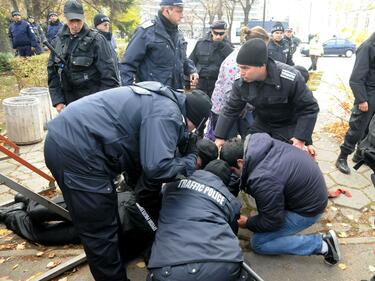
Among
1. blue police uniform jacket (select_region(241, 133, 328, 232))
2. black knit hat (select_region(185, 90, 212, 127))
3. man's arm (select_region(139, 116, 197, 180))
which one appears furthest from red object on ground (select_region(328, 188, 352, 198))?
man's arm (select_region(139, 116, 197, 180))

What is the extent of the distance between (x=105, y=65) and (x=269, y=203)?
230 cm

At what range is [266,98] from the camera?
10.9 feet

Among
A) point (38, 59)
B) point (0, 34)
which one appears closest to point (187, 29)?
point (0, 34)

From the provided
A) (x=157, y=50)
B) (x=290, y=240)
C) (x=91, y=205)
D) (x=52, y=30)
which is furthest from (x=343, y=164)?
(x=52, y=30)

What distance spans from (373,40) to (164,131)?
3.31 m

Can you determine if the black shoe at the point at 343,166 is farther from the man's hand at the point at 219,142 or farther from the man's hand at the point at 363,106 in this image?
the man's hand at the point at 219,142

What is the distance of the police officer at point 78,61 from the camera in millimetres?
3650

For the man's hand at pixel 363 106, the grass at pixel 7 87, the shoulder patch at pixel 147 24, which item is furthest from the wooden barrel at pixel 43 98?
the man's hand at pixel 363 106

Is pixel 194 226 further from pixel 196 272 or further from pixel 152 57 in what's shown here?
pixel 152 57

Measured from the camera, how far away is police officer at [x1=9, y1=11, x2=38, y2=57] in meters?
10.6

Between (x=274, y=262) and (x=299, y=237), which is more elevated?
(x=299, y=237)

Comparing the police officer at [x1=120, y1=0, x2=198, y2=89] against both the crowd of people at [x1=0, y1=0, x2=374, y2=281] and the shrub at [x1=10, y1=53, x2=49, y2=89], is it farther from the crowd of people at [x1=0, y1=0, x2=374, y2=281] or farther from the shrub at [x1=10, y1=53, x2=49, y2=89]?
the shrub at [x1=10, y1=53, x2=49, y2=89]

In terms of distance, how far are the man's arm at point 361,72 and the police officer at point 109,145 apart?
277 centimetres

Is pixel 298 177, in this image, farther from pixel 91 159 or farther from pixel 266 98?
pixel 91 159
